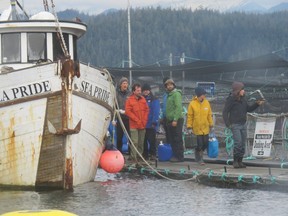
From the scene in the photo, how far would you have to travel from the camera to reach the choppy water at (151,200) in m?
11.1

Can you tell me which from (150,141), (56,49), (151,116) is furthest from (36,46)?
(150,141)

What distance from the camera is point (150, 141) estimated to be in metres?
16.9

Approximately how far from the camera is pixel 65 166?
13719 mm

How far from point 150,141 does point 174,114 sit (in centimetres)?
106

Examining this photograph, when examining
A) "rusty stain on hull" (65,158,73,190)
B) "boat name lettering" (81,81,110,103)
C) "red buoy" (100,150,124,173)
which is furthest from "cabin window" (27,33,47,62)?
"rusty stain on hull" (65,158,73,190)

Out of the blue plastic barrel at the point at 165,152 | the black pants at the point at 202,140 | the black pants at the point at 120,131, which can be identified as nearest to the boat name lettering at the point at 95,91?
the black pants at the point at 202,140

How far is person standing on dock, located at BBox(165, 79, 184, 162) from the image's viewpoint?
634 inches

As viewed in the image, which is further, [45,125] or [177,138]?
[177,138]

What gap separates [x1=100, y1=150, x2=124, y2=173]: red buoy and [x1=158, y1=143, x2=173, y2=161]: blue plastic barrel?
2204 millimetres

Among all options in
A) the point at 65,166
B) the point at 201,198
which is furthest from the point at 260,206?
the point at 65,166

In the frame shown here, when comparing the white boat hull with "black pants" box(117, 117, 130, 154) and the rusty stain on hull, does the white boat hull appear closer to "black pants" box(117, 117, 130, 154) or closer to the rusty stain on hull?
the rusty stain on hull

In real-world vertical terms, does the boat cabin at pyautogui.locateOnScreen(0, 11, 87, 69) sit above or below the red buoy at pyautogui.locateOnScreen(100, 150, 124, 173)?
above

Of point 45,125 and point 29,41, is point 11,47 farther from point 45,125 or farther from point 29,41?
point 45,125

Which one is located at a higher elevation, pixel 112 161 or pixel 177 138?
pixel 177 138
